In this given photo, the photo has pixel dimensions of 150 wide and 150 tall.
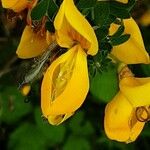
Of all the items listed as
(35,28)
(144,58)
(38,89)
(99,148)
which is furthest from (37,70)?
(99,148)

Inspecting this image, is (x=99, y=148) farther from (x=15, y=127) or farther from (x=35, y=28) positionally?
(x=35, y=28)

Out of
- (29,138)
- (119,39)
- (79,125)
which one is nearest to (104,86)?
(79,125)

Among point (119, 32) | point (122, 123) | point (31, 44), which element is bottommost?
point (122, 123)

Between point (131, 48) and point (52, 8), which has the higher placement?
point (52, 8)

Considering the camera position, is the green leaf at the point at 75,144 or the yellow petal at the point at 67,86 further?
the green leaf at the point at 75,144

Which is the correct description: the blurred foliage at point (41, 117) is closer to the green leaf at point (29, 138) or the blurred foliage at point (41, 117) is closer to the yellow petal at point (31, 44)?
the green leaf at point (29, 138)

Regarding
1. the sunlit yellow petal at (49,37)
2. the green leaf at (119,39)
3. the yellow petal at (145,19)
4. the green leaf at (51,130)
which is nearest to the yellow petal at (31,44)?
the sunlit yellow petal at (49,37)

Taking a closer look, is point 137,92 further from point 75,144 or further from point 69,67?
point 75,144
